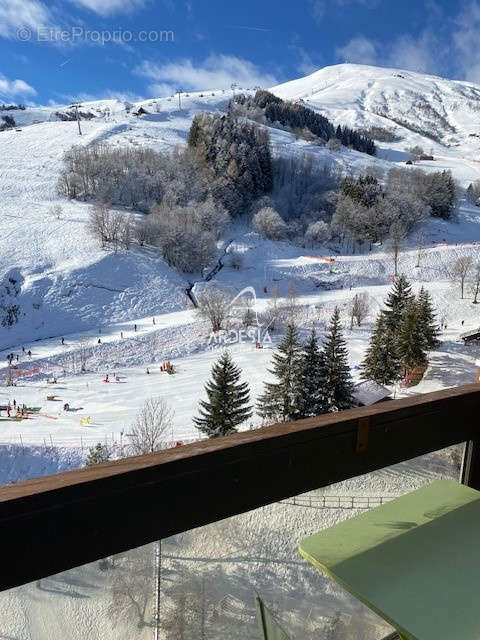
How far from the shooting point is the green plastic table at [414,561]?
1.08 meters

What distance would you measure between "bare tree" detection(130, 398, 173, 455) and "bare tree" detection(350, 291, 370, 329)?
51.5ft

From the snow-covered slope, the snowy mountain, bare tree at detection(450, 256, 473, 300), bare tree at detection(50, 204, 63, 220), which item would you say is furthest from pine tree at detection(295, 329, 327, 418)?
the snow-covered slope

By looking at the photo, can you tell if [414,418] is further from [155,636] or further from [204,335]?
[204,335]

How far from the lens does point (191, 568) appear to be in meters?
1.20

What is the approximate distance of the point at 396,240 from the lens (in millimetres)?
44188

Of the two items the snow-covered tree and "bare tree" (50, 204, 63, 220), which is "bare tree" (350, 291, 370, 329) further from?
"bare tree" (50, 204, 63, 220)

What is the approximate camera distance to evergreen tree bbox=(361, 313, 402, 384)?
20.5 metres

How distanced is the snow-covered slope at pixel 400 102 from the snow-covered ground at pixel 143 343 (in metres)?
66.4

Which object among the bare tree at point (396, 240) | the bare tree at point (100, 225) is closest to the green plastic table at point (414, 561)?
the bare tree at point (100, 225)

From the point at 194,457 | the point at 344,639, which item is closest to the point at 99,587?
the point at 194,457

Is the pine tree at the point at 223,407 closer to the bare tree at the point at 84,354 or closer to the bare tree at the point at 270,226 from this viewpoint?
the bare tree at the point at 84,354

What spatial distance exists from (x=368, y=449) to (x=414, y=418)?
0.79ft

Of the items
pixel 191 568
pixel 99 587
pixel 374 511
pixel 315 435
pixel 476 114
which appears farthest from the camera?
pixel 476 114

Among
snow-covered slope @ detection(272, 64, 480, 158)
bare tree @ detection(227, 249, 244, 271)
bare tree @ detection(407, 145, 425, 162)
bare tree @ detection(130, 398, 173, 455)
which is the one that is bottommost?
bare tree @ detection(130, 398, 173, 455)
